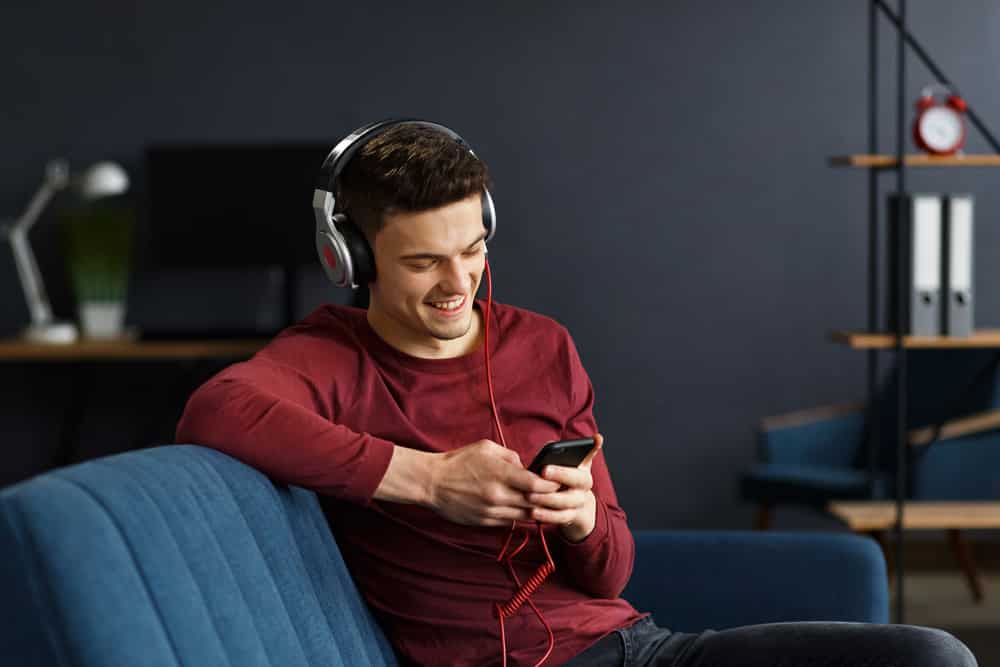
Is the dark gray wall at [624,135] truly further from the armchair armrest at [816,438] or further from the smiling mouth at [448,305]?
A: the smiling mouth at [448,305]

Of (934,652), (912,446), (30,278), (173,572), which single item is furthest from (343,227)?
(30,278)

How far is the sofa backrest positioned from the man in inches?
4.3

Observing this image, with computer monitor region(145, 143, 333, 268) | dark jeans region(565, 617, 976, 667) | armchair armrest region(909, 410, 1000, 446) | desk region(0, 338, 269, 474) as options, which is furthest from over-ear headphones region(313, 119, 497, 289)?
computer monitor region(145, 143, 333, 268)

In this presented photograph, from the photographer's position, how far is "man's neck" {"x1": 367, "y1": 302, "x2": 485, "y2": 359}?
1666 millimetres

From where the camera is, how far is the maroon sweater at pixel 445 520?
159cm

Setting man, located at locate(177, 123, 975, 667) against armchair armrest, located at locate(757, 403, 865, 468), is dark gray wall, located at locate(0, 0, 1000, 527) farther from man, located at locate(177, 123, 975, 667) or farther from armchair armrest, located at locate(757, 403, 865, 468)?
man, located at locate(177, 123, 975, 667)

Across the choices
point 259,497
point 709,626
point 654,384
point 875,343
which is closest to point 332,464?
point 259,497

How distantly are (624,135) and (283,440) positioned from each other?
3.85 meters

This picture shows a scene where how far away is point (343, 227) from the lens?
1.63 metres

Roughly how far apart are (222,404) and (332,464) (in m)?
0.14

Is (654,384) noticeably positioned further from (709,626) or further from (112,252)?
(709,626)

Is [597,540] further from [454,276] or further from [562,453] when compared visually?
[454,276]

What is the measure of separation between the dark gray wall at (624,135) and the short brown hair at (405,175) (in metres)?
3.43

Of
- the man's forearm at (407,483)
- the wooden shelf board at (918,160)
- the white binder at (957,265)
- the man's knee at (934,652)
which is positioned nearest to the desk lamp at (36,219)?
the wooden shelf board at (918,160)
